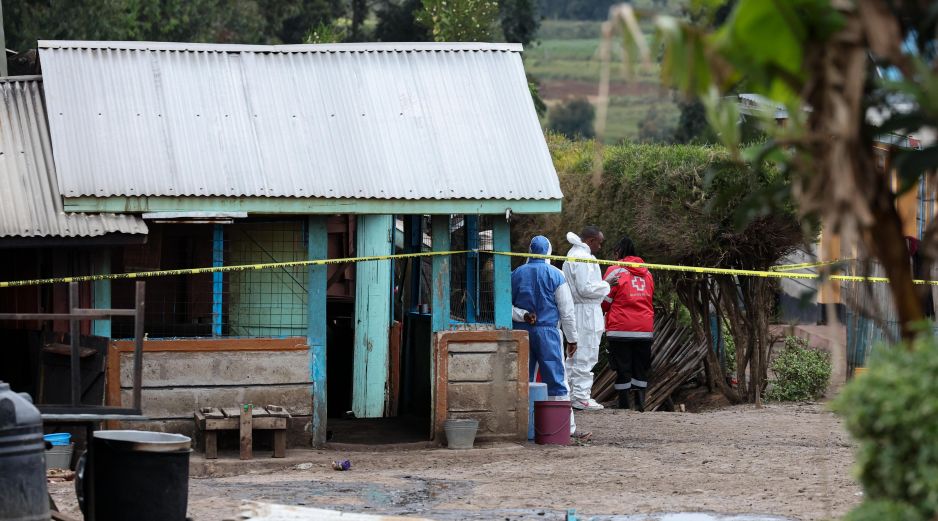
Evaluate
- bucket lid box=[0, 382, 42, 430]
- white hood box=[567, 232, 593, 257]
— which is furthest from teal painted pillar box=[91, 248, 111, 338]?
white hood box=[567, 232, 593, 257]

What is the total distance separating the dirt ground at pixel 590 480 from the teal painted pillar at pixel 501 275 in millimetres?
1192

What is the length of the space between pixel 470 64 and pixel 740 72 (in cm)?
825

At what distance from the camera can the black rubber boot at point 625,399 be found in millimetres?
14945

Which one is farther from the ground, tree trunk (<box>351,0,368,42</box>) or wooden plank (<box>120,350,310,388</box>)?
tree trunk (<box>351,0,368,42</box>)

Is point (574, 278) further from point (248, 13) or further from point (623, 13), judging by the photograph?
point (248, 13)

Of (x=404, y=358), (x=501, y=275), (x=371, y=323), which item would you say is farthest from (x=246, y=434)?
(x=404, y=358)

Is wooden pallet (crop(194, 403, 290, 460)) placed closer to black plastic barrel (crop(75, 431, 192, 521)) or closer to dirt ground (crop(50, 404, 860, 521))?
dirt ground (crop(50, 404, 860, 521))

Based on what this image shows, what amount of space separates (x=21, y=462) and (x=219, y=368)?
15.0ft

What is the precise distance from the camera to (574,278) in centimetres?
1445

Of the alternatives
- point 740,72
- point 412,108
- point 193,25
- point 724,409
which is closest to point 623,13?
point 740,72

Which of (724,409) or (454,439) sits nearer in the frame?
(454,439)

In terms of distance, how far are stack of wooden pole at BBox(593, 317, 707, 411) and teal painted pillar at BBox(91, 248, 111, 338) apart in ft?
22.9

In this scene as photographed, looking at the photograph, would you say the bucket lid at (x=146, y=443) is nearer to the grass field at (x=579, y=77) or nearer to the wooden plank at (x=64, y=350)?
the wooden plank at (x=64, y=350)

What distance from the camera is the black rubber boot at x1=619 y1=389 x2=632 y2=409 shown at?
14945mm
